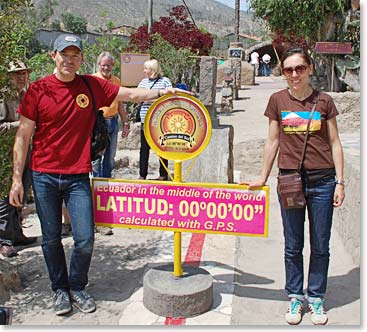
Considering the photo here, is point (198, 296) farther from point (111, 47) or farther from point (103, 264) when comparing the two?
point (111, 47)

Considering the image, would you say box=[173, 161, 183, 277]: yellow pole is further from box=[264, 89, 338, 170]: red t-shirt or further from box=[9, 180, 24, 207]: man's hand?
box=[9, 180, 24, 207]: man's hand

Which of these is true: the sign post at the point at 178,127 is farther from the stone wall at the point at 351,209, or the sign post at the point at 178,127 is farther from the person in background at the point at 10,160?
the stone wall at the point at 351,209

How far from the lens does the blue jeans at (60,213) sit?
3.31 m

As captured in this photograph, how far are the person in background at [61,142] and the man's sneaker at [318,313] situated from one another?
1520 mm

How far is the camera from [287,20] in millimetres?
15953

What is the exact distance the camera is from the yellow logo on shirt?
3275 mm

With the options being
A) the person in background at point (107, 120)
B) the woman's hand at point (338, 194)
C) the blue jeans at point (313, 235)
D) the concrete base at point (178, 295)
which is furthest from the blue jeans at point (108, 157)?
the woman's hand at point (338, 194)

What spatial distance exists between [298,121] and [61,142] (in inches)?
57.7

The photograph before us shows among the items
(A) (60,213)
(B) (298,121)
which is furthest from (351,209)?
(A) (60,213)

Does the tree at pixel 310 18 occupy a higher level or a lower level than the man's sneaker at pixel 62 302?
higher

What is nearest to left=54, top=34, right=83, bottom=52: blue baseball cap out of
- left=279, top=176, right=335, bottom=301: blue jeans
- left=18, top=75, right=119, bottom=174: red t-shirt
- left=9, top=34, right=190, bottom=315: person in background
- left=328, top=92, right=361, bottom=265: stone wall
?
left=9, top=34, right=190, bottom=315: person in background

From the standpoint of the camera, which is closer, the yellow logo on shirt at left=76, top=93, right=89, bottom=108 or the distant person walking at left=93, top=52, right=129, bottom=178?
the yellow logo on shirt at left=76, top=93, right=89, bottom=108

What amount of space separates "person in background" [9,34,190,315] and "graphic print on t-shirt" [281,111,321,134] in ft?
2.44

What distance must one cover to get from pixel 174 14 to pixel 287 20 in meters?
3.49
